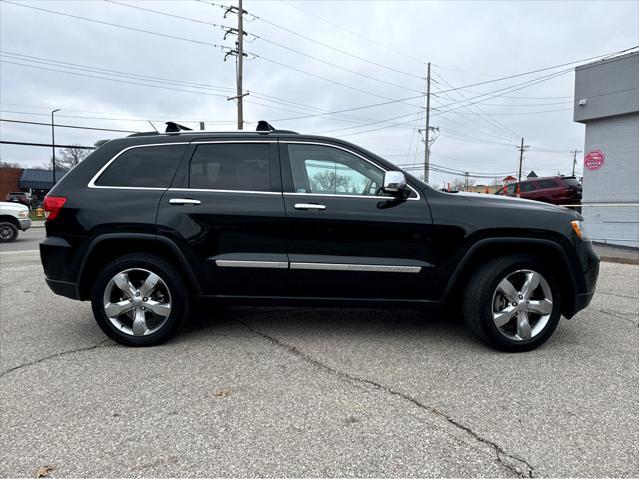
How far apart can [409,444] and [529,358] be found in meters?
1.71

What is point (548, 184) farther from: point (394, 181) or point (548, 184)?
Answer: point (394, 181)

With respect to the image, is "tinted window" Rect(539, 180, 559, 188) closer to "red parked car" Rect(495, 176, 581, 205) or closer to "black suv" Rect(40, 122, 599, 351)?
"red parked car" Rect(495, 176, 581, 205)

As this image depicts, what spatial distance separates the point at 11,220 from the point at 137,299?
13.2 m

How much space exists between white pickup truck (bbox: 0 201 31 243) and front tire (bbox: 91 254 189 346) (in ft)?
42.0

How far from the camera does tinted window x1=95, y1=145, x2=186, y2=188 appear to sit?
3750mm

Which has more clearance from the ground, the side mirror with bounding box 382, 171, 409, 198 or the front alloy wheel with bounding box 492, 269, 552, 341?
the side mirror with bounding box 382, 171, 409, 198

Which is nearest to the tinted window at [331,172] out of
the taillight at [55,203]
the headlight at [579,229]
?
the headlight at [579,229]

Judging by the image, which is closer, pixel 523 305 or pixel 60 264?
pixel 523 305

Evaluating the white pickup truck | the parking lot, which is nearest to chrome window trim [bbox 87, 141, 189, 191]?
the parking lot

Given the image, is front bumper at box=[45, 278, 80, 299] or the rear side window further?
the rear side window

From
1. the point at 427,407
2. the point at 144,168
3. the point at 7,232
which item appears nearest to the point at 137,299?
the point at 144,168

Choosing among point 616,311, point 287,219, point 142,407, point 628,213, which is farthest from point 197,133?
point 628,213

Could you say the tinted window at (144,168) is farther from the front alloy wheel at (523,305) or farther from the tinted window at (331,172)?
the front alloy wheel at (523,305)

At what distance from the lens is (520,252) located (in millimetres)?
3650
